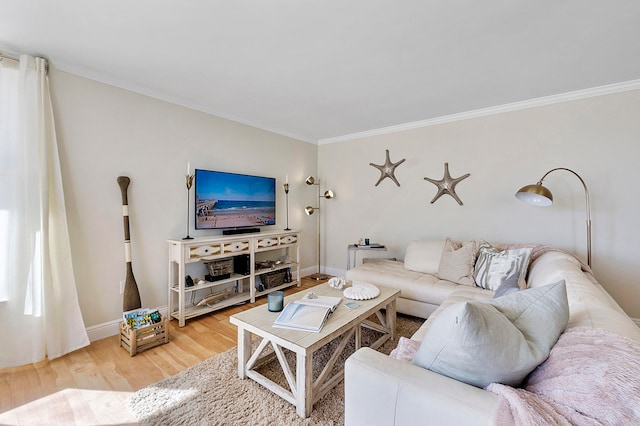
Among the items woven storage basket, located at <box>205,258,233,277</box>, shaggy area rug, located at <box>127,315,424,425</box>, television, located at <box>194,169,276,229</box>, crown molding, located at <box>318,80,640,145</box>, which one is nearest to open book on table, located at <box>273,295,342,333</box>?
shaggy area rug, located at <box>127,315,424,425</box>

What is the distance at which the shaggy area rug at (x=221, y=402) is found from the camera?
1457mm

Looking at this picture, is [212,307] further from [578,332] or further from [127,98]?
[578,332]

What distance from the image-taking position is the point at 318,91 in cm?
266

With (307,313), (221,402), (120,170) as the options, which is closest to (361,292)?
(307,313)

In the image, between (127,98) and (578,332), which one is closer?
(578,332)

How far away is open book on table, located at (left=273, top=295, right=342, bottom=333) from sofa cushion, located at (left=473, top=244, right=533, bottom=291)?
4.52ft

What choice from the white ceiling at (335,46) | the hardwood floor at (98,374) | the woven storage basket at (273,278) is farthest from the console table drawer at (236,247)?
the white ceiling at (335,46)

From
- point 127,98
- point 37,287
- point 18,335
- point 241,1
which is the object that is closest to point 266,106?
point 127,98

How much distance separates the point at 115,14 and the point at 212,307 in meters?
2.50

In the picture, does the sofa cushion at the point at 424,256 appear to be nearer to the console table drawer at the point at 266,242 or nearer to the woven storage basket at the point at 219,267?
the console table drawer at the point at 266,242

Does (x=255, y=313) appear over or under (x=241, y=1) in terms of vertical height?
under

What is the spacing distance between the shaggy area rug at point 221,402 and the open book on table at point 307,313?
434 mm

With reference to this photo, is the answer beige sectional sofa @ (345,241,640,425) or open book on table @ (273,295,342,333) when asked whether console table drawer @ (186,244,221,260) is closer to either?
open book on table @ (273,295,342,333)

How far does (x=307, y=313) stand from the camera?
1787mm
